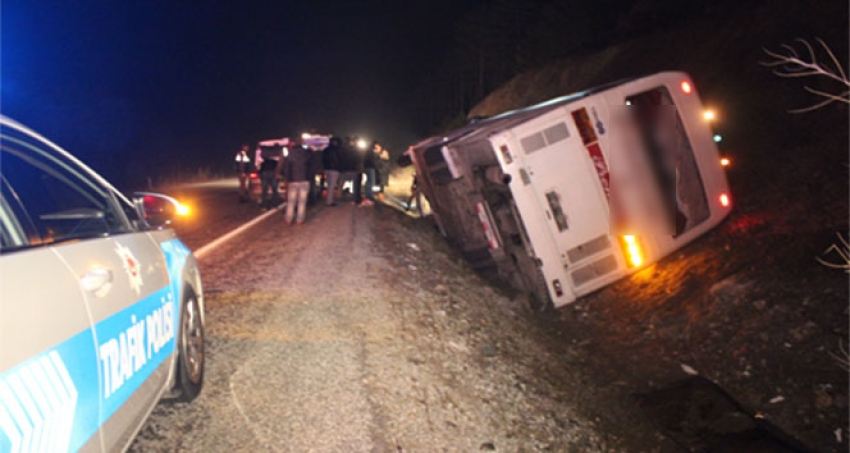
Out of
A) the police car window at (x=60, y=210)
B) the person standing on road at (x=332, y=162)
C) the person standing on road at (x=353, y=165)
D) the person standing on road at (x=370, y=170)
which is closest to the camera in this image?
the police car window at (x=60, y=210)

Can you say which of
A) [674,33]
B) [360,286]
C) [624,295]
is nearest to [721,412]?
[624,295]

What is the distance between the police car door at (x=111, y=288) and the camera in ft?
7.11

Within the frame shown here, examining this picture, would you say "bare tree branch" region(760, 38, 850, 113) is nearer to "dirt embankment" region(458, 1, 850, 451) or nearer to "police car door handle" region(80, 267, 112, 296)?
"dirt embankment" region(458, 1, 850, 451)

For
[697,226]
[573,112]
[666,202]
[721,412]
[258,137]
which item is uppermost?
[258,137]

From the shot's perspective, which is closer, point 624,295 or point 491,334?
point 491,334

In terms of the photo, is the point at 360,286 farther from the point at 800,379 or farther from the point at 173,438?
the point at 800,379

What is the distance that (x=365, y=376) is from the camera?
13.7 feet

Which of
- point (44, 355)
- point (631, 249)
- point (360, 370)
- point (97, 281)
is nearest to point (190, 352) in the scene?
point (360, 370)

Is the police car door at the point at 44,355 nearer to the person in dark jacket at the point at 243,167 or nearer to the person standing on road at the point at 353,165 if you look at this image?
the person standing on road at the point at 353,165

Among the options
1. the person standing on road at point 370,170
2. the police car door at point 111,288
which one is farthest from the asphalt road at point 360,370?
the person standing on road at point 370,170

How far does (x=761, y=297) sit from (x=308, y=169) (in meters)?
7.73

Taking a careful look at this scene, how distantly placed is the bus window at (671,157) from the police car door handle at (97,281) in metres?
5.86

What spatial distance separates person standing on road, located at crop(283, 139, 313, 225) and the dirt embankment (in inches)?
224

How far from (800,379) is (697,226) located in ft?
9.59
